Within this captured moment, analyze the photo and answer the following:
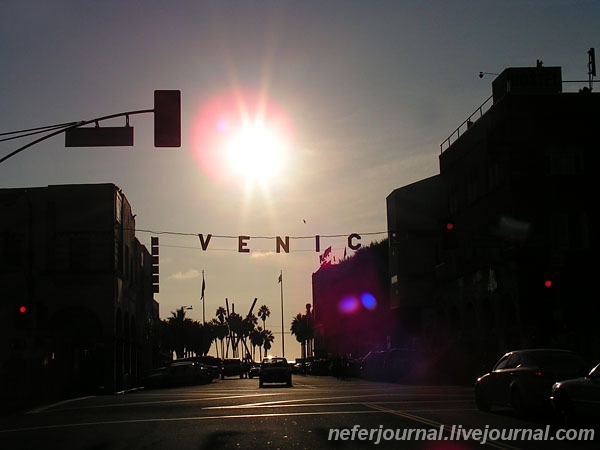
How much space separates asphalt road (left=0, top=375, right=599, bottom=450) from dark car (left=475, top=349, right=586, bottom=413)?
43cm

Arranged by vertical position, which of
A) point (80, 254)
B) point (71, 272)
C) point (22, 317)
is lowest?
point (22, 317)

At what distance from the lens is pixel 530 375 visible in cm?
1733

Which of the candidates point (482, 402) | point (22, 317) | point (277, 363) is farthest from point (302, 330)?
point (482, 402)

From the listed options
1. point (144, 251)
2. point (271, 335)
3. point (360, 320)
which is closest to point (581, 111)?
point (144, 251)

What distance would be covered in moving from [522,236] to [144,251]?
110 ft

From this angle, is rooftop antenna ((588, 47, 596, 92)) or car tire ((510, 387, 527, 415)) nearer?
car tire ((510, 387, 527, 415))

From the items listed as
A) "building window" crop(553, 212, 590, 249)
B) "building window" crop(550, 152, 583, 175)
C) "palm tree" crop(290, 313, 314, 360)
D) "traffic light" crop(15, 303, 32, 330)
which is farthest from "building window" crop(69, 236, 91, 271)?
"palm tree" crop(290, 313, 314, 360)

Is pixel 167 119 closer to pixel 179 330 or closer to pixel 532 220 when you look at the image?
pixel 532 220

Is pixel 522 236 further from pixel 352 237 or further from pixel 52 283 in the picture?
pixel 52 283

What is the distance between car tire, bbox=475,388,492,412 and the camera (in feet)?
64.2

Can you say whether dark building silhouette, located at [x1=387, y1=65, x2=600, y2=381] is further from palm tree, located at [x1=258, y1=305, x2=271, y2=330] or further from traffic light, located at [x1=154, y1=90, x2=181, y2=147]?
palm tree, located at [x1=258, y1=305, x2=271, y2=330]

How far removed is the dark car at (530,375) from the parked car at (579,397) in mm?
1292

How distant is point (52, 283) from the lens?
45344mm

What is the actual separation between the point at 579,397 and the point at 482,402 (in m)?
5.20
